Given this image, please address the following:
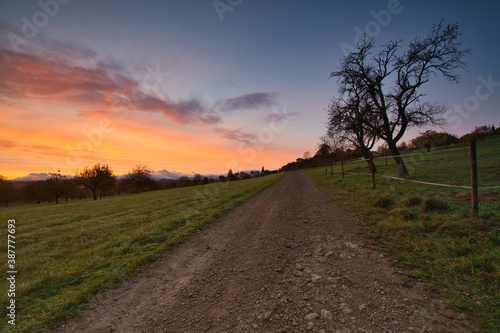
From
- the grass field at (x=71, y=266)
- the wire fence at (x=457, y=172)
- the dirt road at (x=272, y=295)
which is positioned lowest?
the dirt road at (x=272, y=295)

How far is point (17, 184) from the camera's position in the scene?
57344mm

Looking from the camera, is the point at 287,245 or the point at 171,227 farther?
the point at 171,227

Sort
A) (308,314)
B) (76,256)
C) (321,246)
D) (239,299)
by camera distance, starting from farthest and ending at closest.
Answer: (76,256), (321,246), (239,299), (308,314)

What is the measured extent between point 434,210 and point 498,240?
2.41 meters

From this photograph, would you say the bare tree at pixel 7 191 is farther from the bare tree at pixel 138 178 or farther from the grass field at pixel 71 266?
the grass field at pixel 71 266

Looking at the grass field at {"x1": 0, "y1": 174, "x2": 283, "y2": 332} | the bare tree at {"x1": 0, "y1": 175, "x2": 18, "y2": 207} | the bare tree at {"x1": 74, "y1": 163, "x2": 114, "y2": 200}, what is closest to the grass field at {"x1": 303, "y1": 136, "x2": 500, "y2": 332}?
the grass field at {"x1": 0, "y1": 174, "x2": 283, "y2": 332}

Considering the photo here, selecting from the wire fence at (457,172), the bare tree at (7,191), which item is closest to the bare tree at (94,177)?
the bare tree at (7,191)

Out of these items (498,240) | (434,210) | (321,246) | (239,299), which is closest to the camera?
(239,299)

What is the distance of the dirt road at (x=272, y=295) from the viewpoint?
251 cm

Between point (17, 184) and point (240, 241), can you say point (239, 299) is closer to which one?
point (240, 241)

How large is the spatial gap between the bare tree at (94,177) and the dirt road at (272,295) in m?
54.1

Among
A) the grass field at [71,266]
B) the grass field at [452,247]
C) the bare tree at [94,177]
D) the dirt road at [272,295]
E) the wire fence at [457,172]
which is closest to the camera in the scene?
the dirt road at [272,295]

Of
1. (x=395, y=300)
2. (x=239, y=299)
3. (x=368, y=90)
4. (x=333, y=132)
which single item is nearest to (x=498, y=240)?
(x=395, y=300)

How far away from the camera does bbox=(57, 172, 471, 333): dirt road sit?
2.51m
